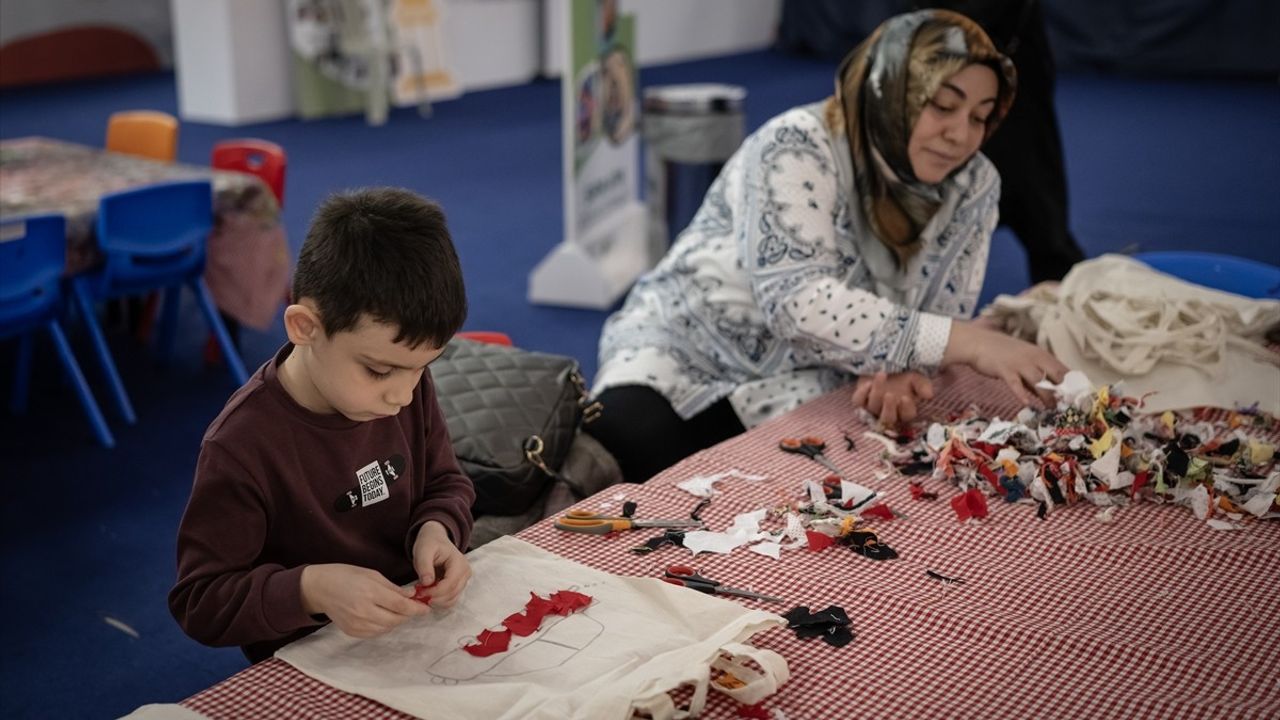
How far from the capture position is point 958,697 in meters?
1.47

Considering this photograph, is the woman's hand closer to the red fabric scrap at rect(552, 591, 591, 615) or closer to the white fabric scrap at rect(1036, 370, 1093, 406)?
the white fabric scrap at rect(1036, 370, 1093, 406)

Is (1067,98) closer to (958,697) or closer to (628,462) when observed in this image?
(628,462)

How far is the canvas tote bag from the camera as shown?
4.55 feet

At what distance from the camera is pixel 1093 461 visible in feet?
6.81

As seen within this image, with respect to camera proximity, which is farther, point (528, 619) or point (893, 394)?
point (893, 394)

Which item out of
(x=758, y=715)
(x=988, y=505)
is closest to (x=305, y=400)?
(x=758, y=715)

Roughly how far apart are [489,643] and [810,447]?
87 cm

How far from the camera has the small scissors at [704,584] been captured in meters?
1.68

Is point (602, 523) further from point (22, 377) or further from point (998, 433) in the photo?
point (22, 377)

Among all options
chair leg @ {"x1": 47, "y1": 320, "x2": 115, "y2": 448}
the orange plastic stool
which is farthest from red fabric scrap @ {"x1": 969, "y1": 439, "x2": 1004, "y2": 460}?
the orange plastic stool

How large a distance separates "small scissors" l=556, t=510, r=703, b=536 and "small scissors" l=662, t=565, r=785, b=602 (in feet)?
0.50

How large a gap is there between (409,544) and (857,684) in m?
0.67

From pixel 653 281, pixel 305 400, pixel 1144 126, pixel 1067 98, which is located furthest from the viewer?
pixel 1067 98

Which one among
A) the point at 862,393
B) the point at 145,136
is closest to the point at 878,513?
the point at 862,393
